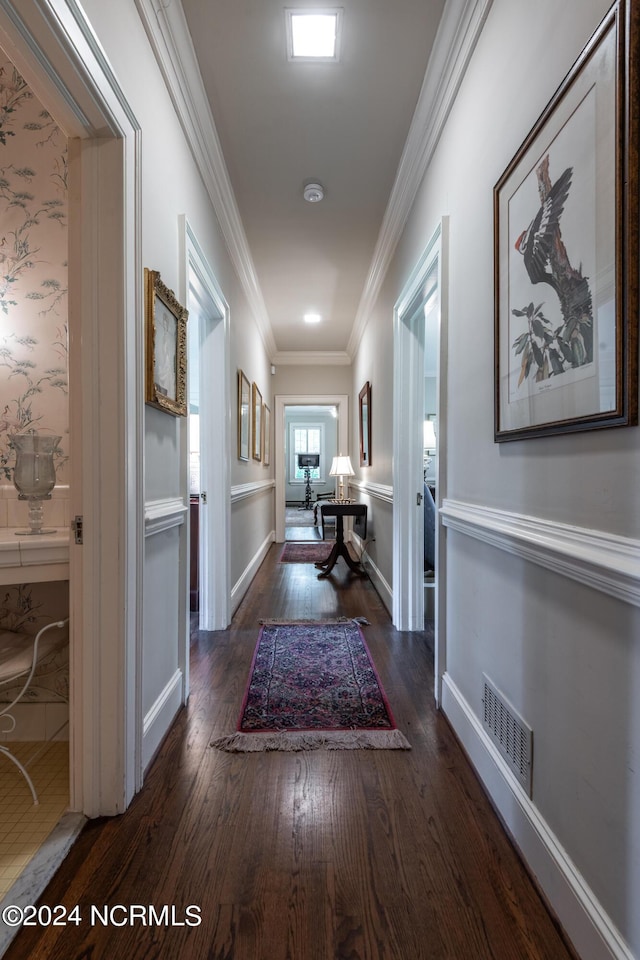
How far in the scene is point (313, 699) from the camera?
195cm

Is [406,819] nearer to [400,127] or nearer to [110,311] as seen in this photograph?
[110,311]

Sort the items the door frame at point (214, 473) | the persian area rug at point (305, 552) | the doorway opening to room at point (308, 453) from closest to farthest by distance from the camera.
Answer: the door frame at point (214, 473) < the persian area rug at point (305, 552) < the doorway opening to room at point (308, 453)

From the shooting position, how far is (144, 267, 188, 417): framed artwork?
150cm

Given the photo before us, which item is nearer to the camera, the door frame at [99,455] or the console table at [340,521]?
the door frame at [99,455]

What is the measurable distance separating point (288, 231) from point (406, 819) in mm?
3246

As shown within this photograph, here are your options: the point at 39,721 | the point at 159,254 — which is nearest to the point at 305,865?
the point at 39,721

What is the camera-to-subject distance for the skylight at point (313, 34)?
1563 mm

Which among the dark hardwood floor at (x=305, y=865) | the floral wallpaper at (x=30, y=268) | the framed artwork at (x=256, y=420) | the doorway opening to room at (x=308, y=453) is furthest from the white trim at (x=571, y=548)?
the doorway opening to room at (x=308, y=453)

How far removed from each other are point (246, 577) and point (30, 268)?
2739mm

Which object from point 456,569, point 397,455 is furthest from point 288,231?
point 456,569

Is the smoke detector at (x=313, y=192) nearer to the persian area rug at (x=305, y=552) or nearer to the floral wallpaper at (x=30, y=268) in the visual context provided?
the floral wallpaper at (x=30, y=268)

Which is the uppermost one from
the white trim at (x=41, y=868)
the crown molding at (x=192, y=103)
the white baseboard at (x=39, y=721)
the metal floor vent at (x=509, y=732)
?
the crown molding at (x=192, y=103)

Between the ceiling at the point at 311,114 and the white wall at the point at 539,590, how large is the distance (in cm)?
32

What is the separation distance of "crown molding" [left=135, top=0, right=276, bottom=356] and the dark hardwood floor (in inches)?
97.5
